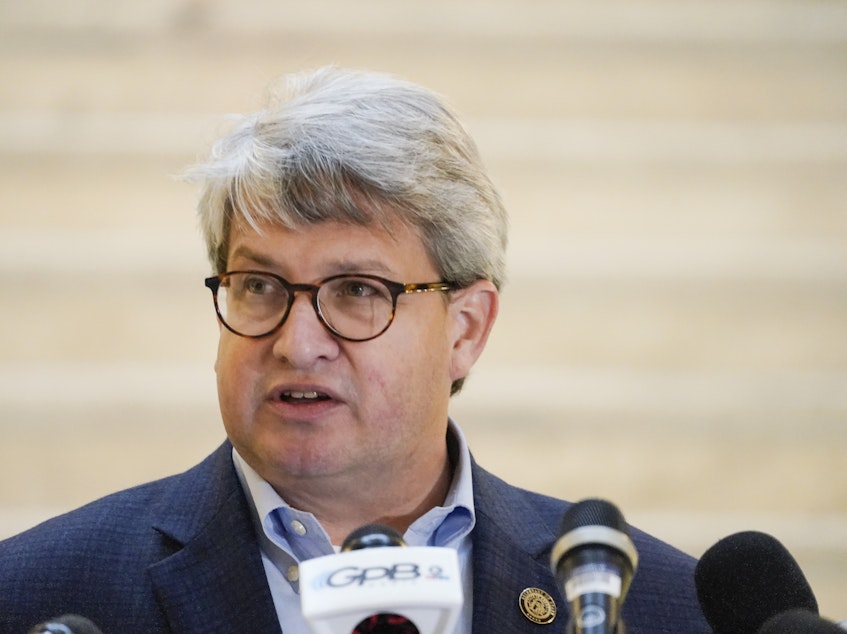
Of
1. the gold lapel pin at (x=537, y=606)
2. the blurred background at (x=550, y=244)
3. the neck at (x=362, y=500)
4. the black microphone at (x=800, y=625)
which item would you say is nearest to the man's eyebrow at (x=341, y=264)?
the neck at (x=362, y=500)

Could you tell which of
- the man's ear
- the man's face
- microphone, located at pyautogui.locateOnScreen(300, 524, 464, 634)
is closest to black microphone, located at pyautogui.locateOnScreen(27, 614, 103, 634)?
microphone, located at pyautogui.locateOnScreen(300, 524, 464, 634)

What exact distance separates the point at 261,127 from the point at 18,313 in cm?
200

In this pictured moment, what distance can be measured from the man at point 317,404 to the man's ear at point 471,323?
0.05 m

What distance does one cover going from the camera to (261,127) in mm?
2578

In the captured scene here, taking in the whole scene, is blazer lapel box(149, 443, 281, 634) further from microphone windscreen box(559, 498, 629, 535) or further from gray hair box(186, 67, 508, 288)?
microphone windscreen box(559, 498, 629, 535)

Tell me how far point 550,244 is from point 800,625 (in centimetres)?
299

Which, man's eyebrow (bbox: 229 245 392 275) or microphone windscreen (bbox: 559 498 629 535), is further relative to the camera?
man's eyebrow (bbox: 229 245 392 275)

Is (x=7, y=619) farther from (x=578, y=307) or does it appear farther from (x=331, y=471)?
(x=578, y=307)

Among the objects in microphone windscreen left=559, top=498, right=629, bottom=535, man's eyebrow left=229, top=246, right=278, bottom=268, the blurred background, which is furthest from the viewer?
the blurred background

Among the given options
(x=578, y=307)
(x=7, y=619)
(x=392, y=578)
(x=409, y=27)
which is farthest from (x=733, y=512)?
(x=392, y=578)

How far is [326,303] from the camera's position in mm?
2432

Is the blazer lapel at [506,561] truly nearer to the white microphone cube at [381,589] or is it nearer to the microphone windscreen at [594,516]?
the microphone windscreen at [594,516]

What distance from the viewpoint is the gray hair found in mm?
2445

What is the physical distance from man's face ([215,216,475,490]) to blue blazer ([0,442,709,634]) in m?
0.18
